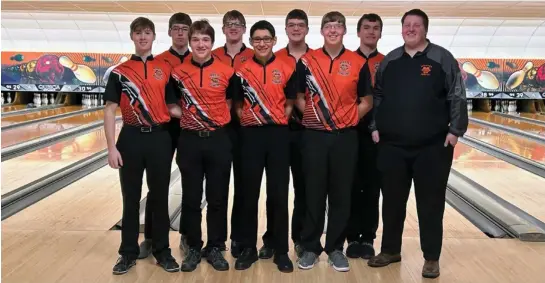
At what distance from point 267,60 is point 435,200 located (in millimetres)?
1119

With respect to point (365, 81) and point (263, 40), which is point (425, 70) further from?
point (263, 40)

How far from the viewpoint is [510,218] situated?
3873mm

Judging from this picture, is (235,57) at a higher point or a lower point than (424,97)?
higher

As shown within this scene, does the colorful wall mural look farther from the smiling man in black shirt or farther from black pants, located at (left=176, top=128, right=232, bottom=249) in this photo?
the smiling man in black shirt

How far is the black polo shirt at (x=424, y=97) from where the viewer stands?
2.80m

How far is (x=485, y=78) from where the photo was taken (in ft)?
41.3

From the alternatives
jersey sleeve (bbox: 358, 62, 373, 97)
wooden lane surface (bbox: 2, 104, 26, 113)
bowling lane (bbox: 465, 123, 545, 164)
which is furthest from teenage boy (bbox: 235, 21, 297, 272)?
wooden lane surface (bbox: 2, 104, 26, 113)

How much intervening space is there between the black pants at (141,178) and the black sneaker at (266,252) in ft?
1.65

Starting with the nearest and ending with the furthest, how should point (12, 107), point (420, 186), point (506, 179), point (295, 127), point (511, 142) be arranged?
point (420, 186), point (295, 127), point (506, 179), point (511, 142), point (12, 107)

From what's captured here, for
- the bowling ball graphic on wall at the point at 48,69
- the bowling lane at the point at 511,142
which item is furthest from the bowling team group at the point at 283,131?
the bowling ball graphic on wall at the point at 48,69

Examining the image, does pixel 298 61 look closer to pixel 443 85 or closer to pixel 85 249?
pixel 443 85

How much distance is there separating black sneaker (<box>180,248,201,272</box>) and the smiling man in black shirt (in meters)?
0.92

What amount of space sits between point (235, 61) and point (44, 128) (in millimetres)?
5940

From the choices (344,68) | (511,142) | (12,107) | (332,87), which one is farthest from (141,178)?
(12,107)
